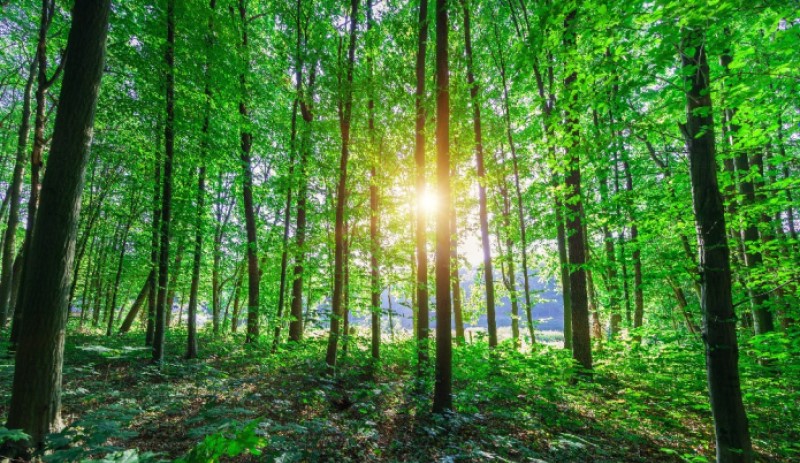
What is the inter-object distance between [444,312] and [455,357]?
4873mm

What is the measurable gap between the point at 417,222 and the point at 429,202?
357cm

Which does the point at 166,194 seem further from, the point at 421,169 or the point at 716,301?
the point at 716,301

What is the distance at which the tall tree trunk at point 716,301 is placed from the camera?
3.96 metres

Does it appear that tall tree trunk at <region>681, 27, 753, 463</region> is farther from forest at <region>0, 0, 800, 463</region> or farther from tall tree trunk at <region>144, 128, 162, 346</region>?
tall tree trunk at <region>144, 128, 162, 346</region>

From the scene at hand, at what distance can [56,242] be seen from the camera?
402 cm

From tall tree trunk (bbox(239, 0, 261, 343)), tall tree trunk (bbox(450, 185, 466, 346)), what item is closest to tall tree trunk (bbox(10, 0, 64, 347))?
tall tree trunk (bbox(239, 0, 261, 343))

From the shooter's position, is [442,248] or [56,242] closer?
[56,242]

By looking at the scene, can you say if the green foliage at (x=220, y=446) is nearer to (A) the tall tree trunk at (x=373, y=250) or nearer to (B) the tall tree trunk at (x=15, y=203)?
(A) the tall tree trunk at (x=373, y=250)

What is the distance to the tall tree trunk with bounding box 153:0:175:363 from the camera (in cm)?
890

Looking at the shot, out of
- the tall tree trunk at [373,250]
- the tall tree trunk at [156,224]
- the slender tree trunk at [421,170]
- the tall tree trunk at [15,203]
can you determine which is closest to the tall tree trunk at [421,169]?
the slender tree trunk at [421,170]

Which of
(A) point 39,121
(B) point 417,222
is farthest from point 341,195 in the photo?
(A) point 39,121

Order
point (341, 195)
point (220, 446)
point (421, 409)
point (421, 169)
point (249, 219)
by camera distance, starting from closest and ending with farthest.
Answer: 1. point (220, 446)
2. point (421, 409)
3. point (421, 169)
4. point (341, 195)
5. point (249, 219)

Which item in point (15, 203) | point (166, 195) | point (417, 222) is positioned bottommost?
point (417, 222)

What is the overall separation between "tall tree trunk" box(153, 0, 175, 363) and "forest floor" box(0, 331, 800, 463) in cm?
94
